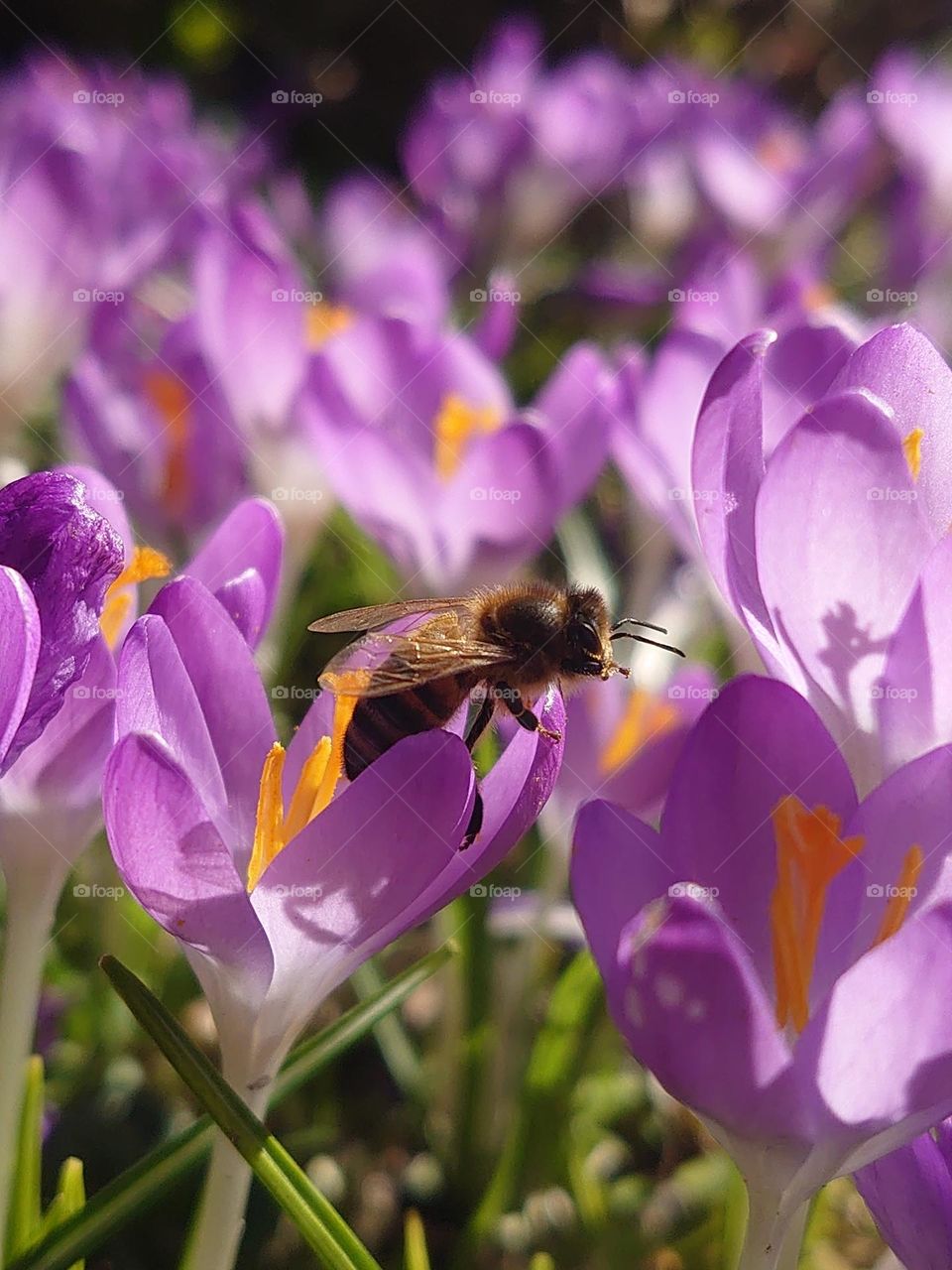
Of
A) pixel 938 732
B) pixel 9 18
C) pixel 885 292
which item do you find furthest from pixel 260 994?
pixel 9 18

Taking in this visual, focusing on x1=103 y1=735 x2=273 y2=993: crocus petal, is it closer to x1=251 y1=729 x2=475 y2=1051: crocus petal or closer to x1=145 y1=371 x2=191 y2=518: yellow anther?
x1=251 y1=729 x2=475 y2=1051: crocus petal

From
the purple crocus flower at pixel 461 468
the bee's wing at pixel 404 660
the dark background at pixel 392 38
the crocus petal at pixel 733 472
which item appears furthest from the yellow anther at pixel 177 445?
the dark background at pixel 392 38

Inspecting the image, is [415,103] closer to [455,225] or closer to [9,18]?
[9,18]

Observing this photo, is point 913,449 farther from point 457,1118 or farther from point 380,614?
point 457,1118


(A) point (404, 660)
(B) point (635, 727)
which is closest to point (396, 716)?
(A) point (404, 660)

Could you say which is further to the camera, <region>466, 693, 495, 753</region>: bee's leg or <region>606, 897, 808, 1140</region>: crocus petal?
<region>466, 693, 495, 753</region>: bee's leg

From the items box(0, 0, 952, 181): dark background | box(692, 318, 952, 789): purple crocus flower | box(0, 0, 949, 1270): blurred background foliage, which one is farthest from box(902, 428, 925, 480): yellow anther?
box(0, 0, 952, 181): dark background

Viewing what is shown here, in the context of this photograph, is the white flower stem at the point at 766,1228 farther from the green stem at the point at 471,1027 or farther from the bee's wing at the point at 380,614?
the green stem at the point at 471,1027
